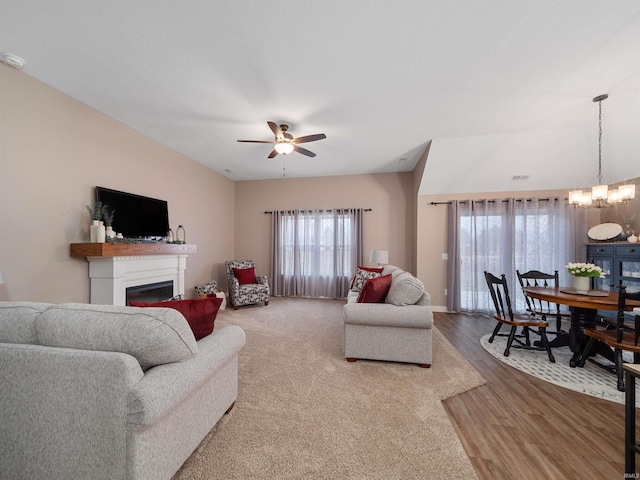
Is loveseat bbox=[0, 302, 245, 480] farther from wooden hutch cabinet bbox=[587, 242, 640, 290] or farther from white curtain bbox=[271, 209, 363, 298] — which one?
wooden hutch cabinet bbox=[587, 242, 640, 290]

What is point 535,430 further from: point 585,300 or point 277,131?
point 277,131

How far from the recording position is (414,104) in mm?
2988

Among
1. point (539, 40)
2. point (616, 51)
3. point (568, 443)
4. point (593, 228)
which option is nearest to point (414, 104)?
point (539, 40)

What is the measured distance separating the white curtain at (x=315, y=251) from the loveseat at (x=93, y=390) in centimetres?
465

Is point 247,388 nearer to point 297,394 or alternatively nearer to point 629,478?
point 297,394

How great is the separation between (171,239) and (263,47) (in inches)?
131

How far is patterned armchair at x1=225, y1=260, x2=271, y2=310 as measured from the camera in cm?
502

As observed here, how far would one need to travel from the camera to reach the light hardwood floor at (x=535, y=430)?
144 cm

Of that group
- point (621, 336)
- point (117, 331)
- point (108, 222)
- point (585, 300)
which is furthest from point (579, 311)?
point (108, 222)

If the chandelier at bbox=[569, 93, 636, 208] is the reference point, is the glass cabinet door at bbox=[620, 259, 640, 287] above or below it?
below

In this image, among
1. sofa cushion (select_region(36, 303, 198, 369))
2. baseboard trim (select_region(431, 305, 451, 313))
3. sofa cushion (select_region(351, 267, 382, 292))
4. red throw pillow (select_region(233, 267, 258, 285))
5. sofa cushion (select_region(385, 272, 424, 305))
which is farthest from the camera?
red throw pillow (select_region(233, 267, 258, 285))

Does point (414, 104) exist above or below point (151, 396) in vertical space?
above

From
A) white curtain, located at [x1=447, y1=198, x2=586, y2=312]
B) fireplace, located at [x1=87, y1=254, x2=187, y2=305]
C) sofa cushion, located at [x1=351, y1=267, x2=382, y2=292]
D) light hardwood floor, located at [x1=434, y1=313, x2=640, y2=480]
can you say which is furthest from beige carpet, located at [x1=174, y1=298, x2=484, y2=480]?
white curtain, located at [x1=447, y1=198, x2=586, y2=312]

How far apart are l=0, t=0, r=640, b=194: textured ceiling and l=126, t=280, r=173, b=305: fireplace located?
7.62 feet
